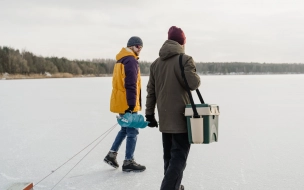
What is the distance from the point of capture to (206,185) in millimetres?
3258

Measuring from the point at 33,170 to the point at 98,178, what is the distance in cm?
87

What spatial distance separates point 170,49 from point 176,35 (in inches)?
5.8

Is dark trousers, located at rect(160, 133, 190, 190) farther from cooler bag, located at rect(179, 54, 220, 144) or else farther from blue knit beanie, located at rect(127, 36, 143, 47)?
blue knit beanie, located at rect(127, 36, 143, 47)

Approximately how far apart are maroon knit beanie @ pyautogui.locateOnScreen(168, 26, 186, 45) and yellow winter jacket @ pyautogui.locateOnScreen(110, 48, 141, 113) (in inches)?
34.5

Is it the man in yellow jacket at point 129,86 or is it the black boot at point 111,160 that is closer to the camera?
the man in yellow jacket at point 129,86

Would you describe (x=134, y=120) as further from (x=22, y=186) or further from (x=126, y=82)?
(x=22, y=186)

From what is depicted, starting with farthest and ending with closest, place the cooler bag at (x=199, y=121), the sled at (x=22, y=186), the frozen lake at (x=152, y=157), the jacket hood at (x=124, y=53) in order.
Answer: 1. the jacket hood at (x=124, y=53)
2. the frozen lake at (x=152, y=157)
3. the sled at (x=22, y=186)
4. the cooler bag at (x=199, y=121)

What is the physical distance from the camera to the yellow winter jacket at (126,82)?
3459 millimetres

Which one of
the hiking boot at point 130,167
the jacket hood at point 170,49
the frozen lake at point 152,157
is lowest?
the frozen lake at point 152,157

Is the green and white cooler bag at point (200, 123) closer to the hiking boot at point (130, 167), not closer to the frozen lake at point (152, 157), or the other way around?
the frozen lake at point (152, 157)

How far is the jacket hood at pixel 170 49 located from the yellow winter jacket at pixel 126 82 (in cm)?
85

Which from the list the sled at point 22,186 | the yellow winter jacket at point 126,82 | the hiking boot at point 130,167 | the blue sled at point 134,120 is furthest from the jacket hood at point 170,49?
the sled at point 22,186

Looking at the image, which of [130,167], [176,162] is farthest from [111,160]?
[176,162]

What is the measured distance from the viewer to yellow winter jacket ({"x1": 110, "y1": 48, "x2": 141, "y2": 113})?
136 inches
